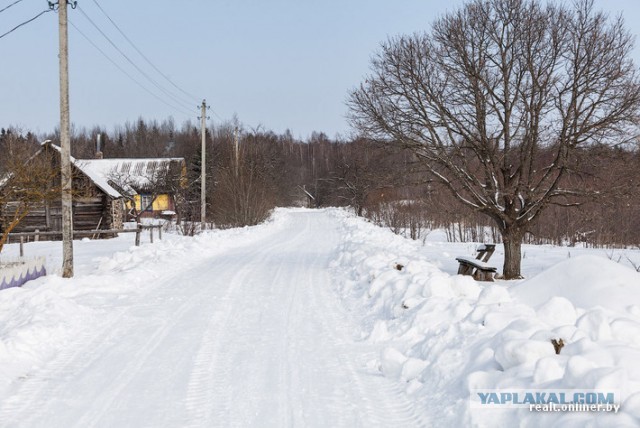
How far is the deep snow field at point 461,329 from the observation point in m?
3.70

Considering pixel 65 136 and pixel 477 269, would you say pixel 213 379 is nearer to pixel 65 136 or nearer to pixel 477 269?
pixel 65 136

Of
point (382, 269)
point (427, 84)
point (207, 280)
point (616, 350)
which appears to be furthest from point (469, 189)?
point (616, 350)

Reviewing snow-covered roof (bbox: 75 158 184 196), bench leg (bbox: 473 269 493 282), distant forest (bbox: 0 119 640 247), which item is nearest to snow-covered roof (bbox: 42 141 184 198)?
snow-covered roof (bbox: 75 158 184 196)

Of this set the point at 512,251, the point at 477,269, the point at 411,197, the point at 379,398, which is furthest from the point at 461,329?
the point at 411,197

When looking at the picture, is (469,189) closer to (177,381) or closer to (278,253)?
(278,253)

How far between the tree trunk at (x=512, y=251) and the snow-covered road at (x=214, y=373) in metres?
6.66

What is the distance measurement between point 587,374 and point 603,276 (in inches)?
186

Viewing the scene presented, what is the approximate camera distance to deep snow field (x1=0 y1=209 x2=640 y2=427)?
3697mm

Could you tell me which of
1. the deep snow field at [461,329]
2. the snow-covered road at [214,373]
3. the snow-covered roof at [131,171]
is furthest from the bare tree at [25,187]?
the snow-covered roof at [131,171]

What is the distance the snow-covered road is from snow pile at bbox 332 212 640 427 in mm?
374

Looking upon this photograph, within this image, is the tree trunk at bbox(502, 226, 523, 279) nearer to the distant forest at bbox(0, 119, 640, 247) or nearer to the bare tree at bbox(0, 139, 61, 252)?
the distant forest at bbox(0, 119, 640, 247)

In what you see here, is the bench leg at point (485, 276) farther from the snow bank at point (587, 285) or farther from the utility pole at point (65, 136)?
the utility pole at point (65, 136)

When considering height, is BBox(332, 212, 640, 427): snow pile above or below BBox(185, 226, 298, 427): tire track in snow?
above

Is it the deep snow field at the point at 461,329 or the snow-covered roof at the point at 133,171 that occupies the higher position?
the snow-covered roof at the point at 133,171
